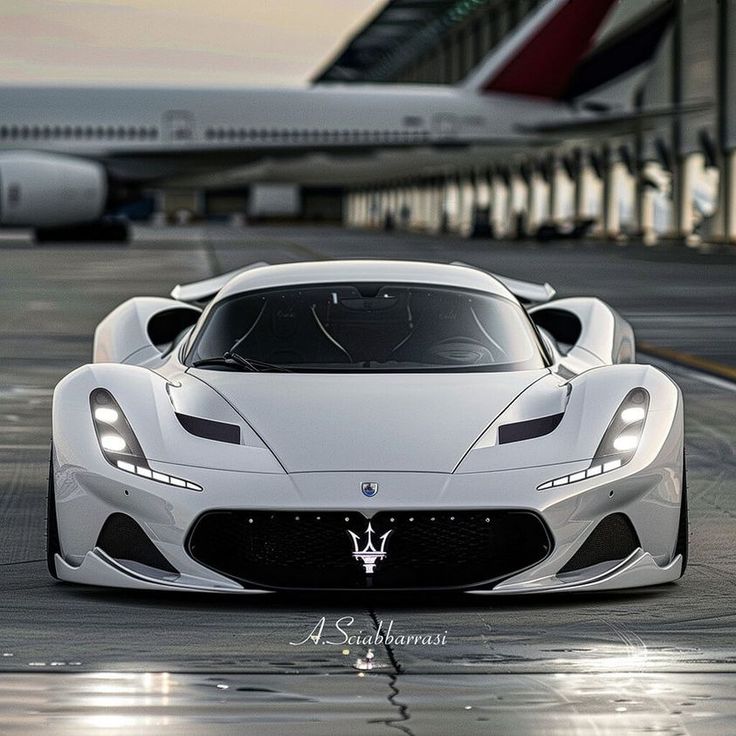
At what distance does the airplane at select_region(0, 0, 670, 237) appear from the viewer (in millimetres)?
48531

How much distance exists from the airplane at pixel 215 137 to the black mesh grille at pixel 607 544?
4206cm

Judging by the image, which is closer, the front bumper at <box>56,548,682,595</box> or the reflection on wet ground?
the reflection on wet ground

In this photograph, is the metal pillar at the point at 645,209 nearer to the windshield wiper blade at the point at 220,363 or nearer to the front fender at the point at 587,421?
the windshield wiper blade at the point at 220,363

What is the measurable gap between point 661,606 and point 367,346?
213cm

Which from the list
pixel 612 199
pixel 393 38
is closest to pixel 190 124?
pixel 612 199

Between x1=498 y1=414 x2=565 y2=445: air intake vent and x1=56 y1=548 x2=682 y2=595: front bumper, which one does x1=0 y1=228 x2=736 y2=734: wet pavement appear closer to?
x1=56 y1=548 x2=682 y2=595: front bumper

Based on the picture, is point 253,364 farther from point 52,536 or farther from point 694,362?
point 694,362

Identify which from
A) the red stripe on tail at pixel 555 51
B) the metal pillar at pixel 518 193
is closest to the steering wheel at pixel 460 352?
the red stripe on tail at pixel 555 51

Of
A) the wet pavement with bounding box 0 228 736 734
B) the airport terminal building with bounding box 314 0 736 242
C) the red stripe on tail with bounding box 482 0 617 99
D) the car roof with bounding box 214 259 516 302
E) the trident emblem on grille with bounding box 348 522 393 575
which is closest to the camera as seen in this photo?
the wet pavement with bounding box 0 228 736 734

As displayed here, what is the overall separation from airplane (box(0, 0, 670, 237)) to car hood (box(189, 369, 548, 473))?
41.1 m

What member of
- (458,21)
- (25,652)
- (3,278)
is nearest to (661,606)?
(25,652)

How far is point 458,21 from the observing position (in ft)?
327

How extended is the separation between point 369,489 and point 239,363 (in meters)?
1.41

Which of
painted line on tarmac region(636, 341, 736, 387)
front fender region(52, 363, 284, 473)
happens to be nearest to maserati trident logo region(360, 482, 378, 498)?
front fender region(52, 363, 284, 473)
